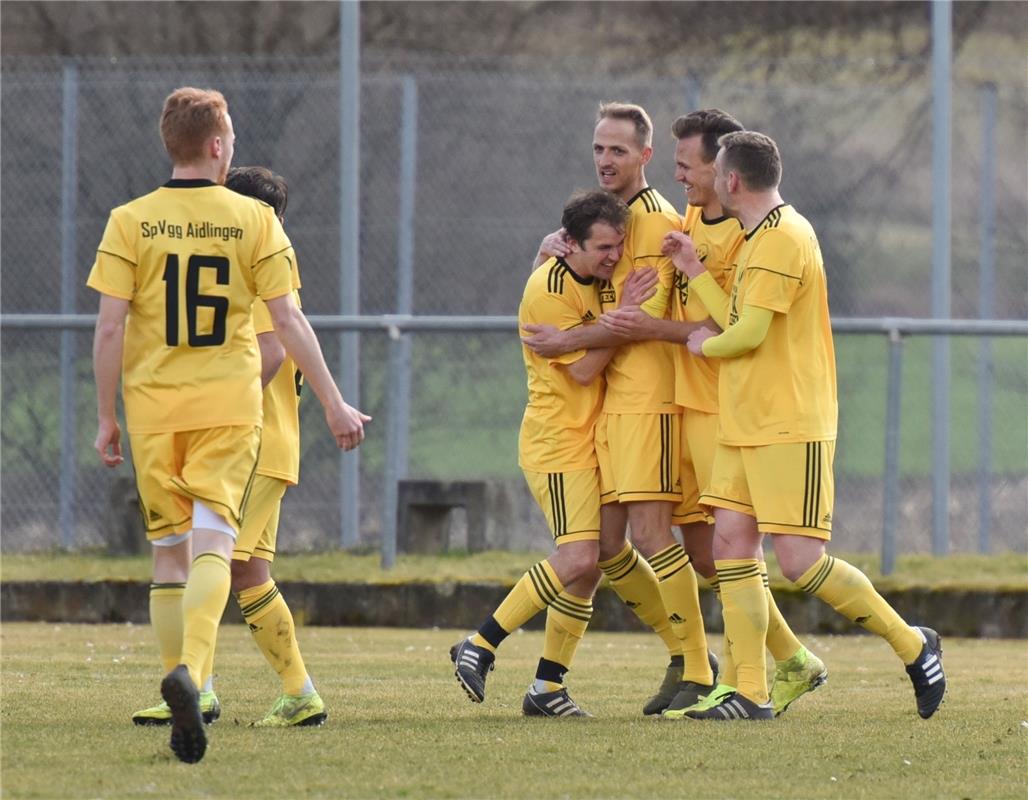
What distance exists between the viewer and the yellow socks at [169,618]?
6480 mm

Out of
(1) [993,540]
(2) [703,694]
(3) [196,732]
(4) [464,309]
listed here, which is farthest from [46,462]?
(3) [196,732]

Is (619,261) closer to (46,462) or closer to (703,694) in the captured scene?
(703,694)

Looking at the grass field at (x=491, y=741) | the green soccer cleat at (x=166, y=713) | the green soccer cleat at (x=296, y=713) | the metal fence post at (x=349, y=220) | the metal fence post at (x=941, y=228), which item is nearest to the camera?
the grass field at (x=491, y=741)

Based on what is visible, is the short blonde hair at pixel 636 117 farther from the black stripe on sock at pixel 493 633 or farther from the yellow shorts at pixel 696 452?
the black stripe on sock at pixel 493 633

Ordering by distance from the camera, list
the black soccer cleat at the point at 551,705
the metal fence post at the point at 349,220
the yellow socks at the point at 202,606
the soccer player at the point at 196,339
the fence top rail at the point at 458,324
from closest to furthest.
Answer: the yellow socks at the point at 202,606 < the soccer player at the point at 196,339 < the black soccer cleat at the point at 551,705 < the fence top rail at the point at 458,324 < the metal fence post at the point at 349,220

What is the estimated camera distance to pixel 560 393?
7.55 m

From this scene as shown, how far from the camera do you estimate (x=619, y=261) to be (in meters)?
7.49

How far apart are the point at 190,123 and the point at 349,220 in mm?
7043

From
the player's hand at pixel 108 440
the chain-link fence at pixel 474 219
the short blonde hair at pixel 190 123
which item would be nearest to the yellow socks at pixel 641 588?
the player's hand at pixel 108 440

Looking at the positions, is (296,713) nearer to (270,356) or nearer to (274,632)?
(274,632)

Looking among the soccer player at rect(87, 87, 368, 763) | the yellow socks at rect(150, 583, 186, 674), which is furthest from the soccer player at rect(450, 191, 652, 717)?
the soccer player at rect(87, 87, 368, 763)

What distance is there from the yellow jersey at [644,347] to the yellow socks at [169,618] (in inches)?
69.4

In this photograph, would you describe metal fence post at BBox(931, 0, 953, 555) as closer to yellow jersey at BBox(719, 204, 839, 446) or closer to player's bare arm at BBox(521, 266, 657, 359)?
player's bare arm at BBox(521, 266, 657, 359)

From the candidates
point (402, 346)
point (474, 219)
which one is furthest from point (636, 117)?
point (474, 219)
